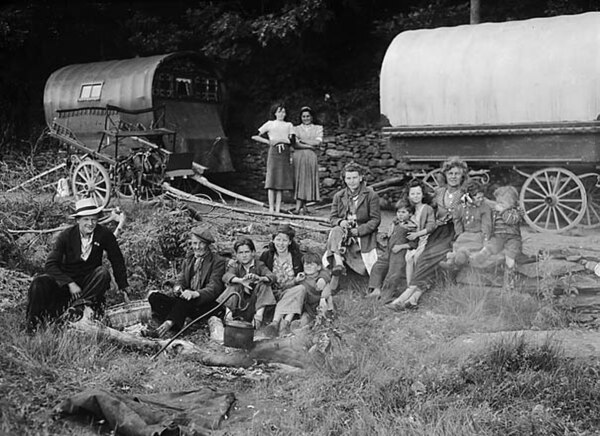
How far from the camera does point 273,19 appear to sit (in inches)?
576

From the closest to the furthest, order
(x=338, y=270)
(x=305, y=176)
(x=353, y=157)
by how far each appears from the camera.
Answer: (x=338, y=270)
(x=305, y=176)
(x=353, y=157)

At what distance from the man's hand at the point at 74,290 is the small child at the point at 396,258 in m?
2.72

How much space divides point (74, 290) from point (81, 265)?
0.31 m

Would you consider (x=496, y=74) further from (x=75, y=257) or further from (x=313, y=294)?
(x=75, y=257)

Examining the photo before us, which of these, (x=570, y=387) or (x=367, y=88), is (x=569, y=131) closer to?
(x=570, y=387)

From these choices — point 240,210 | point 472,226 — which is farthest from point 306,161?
point 472,226

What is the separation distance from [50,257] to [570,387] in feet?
14.5

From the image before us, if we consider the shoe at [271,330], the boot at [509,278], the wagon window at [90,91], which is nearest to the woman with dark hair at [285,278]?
the shoe at [271,330]

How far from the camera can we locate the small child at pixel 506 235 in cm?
700

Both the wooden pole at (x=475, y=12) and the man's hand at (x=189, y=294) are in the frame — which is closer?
the man's hand at (x=189, y=294)

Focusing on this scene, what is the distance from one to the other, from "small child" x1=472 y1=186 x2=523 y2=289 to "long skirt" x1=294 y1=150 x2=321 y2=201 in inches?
163

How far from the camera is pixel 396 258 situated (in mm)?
7246

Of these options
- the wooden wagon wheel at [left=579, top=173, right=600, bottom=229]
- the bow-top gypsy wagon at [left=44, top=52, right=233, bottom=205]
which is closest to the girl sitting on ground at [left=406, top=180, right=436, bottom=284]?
the wooden wagon wheel at [left=579, top=173, right=600, bottom=229]

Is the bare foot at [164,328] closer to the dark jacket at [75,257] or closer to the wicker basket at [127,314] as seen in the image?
the wicker basket at [127,314]
